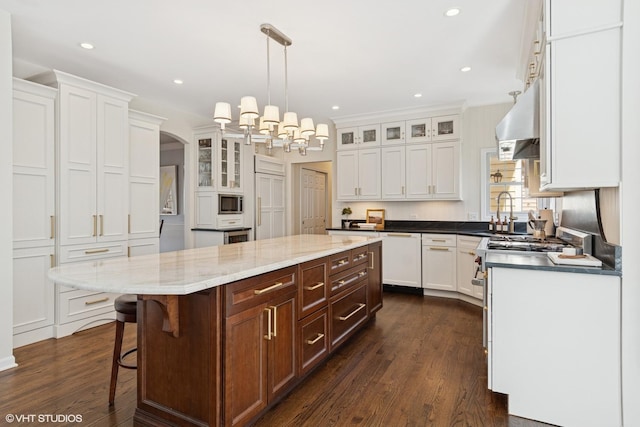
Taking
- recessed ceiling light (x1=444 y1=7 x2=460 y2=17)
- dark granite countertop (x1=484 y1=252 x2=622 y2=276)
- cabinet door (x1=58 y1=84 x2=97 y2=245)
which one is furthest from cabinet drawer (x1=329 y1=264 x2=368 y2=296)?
cabinet door (x1=58 y1=84 x2=97 y2=245)

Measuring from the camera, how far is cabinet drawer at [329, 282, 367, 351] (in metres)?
2.77

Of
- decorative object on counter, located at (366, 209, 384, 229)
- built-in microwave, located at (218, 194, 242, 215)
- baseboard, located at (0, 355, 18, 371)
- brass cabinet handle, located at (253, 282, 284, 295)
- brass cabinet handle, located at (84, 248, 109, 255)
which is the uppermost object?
built-in microwave, located at (218, 194, 242, 215)

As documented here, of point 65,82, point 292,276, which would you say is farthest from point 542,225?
point 65,82

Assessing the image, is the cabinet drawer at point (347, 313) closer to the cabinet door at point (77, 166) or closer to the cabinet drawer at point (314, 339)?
the cabinet drawer at point (314, 339)

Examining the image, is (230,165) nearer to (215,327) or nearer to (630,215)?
(215,327)

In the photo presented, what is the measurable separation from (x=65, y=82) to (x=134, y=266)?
260 cm

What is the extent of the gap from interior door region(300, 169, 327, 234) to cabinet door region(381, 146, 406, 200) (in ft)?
7.31

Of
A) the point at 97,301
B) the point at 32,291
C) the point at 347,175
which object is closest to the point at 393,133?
the point at 347,175

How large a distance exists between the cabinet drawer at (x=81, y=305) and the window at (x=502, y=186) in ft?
16.2

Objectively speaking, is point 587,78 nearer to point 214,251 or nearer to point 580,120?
point 580,120

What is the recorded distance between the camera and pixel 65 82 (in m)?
3.38

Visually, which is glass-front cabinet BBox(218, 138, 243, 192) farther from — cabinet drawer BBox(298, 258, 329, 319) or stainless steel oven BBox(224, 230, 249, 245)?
cabinet drawer BBox(298, 258, 329, 319)

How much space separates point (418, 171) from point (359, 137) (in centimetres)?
111

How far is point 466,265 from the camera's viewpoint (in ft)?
14.7
